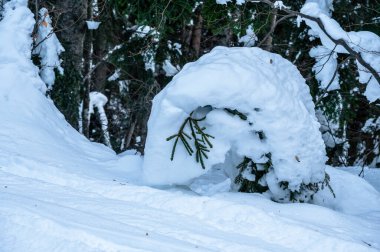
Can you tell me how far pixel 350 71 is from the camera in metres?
7.73

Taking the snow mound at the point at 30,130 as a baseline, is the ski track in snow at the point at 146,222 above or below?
below

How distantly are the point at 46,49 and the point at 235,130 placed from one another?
4.21 m

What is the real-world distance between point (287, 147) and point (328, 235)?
43.5 inches

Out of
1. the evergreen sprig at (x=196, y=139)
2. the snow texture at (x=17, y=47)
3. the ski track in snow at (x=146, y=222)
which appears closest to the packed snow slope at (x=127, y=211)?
the ski track in snow at (x=146, y=222)

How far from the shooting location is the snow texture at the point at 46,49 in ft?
23.6

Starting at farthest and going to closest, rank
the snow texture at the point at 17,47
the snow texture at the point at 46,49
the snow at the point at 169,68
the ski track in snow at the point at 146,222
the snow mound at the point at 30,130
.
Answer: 1. the snow at the point at 169,68
2. the snow texture at the point at 46,49
3. the snow texture at the point at 17,47
4. the snow mound at the point at 30,130
5. the ski track in snow at the point at 146,222

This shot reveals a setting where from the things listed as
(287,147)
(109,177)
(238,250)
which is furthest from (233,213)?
(109,177)

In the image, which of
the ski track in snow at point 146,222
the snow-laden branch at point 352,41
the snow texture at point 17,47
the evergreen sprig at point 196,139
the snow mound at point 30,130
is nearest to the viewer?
the ski track in snow at point 146,222

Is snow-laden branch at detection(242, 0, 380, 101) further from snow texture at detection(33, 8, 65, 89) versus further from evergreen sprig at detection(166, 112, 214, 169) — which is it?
snow texture at detection(33, 8, 65, 89)

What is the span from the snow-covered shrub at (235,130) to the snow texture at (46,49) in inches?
134

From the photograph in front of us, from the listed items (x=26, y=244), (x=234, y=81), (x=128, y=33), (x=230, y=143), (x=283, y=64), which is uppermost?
(x=128, y=33)

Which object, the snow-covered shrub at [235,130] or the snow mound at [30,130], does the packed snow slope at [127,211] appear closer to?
the snow mound at [30,130]

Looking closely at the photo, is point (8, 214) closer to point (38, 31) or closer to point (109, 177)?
point (109, 177)

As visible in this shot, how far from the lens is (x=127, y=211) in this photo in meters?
3.46
